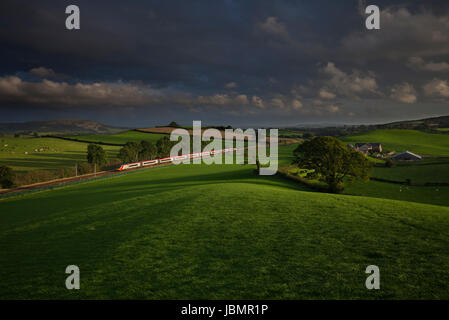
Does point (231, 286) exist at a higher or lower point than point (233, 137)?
lower

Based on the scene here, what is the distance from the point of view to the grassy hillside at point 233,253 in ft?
23.3

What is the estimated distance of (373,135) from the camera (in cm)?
12975

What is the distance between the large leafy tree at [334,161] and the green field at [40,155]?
219 feet

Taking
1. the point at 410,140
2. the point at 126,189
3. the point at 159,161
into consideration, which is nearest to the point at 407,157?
the point at 410,140

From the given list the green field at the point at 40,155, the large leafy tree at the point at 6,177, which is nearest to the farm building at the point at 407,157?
the green field at the point at 40,155

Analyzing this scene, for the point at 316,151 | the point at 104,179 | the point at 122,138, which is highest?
the point at 122,138

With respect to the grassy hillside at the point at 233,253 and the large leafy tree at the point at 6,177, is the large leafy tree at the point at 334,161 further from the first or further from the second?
the large leafy tree at the point at 6,177

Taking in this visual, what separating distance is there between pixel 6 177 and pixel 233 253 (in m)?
56.5

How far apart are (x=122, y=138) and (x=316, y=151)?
119 m
